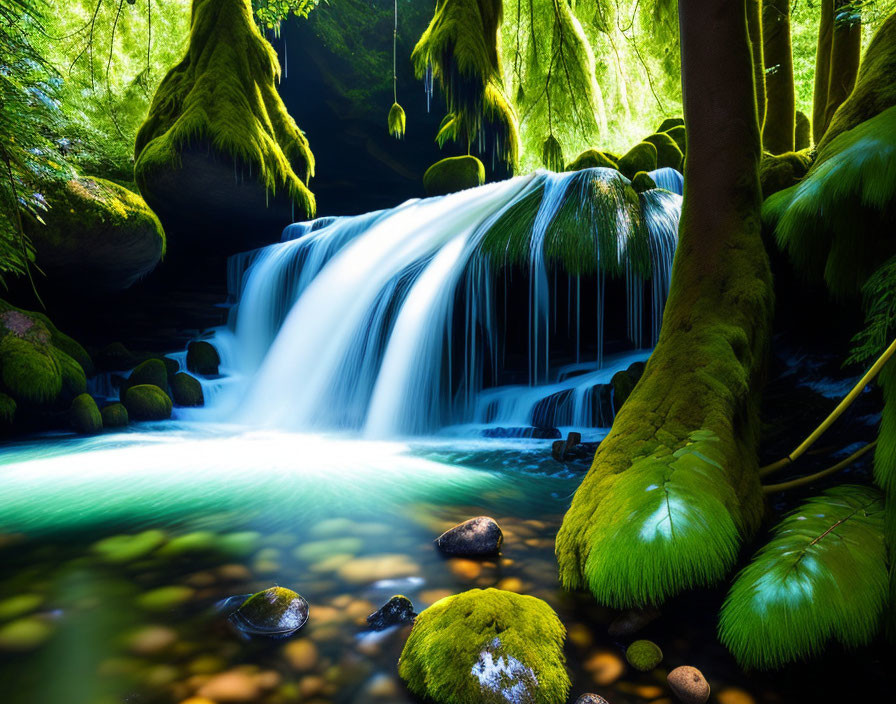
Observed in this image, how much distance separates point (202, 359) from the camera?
8.59 meters

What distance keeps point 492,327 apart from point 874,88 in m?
4.25

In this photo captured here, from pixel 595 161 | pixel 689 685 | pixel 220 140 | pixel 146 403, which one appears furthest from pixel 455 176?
pixel 689 685

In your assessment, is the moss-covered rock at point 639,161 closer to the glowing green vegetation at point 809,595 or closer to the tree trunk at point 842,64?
the tree trunk at point 842,64

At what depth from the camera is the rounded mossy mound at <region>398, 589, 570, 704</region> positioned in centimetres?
142

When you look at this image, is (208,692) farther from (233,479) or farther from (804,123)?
(804,123)

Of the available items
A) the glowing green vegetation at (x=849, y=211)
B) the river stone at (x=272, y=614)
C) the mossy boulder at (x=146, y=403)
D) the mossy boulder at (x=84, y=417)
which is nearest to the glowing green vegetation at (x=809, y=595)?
the glowing green vegetation at (x=849, y=211)

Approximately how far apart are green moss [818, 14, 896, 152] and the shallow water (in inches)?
114

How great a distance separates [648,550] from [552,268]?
4772 millimetres

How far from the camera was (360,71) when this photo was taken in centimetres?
1483

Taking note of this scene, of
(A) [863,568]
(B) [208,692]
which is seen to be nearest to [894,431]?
(A) [863,568]

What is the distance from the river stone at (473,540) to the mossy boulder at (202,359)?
23.8 feet

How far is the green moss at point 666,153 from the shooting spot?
9.38 m

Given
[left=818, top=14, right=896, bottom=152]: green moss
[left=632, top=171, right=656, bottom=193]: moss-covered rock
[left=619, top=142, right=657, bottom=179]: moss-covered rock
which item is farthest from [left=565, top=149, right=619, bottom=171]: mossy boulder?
[left=818, top=14, right=896, bottom=152]: green moss

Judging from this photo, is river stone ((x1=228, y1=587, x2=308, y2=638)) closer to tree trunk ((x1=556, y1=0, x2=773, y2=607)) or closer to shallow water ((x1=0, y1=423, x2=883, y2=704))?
shallow water ((x1=0, y1=423, x2=883, y2=704))
